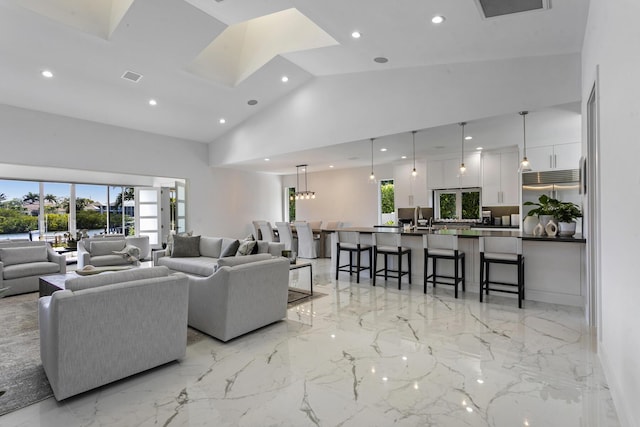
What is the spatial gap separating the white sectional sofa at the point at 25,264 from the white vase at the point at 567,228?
7660 mm

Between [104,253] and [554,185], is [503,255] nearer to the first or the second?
[554,185]

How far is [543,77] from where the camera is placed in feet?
13.6

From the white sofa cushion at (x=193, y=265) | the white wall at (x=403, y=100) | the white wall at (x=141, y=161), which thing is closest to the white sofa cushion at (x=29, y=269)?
the white sofa cushion at (x=193, y=265)

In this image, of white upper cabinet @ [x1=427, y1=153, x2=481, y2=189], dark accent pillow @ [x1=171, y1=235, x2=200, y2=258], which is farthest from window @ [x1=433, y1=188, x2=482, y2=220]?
dark accent pillow @ [x1=171, y1=235, x2=200, y2=258]

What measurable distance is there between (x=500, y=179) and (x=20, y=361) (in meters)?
7.75

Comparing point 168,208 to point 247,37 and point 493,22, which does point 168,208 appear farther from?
point 493,22

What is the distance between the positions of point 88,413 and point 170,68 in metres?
5.20

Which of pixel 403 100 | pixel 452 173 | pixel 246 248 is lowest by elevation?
pixel 246 248

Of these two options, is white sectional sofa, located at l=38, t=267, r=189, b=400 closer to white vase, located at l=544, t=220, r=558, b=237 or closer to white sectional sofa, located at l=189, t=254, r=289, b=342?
white sectional sofa, located at l=189, t=254, r=289, b=342

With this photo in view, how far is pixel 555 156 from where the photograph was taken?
574 centimetres

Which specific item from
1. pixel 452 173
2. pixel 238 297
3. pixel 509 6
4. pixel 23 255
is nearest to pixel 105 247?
pixel 23 255

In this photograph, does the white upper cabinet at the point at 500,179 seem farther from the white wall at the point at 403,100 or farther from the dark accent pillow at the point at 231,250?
the dark accent pillow at the point at 231,250

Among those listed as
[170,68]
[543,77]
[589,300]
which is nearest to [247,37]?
[170,68]

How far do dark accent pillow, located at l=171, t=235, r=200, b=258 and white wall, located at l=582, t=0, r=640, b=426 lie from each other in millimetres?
5662
